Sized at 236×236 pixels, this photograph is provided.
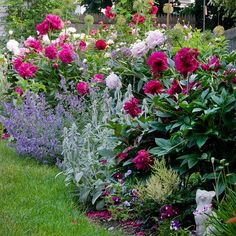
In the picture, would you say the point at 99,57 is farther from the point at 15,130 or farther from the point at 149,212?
the point at 149,212

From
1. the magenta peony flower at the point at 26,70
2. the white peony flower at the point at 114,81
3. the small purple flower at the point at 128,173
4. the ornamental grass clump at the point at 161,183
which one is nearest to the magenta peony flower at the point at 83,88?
the white peony flower at the point at 114,81

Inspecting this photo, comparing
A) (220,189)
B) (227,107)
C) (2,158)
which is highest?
(227,107)

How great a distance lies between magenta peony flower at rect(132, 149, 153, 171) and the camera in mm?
3408

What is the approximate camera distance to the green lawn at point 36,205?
11.1ft

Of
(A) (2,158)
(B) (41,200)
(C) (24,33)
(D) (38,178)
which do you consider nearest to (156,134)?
(B) (41,200)

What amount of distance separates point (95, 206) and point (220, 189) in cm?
119

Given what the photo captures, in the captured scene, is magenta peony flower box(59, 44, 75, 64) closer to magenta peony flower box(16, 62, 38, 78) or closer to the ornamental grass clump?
magenta peony flower box(16, 62, 38, 78)

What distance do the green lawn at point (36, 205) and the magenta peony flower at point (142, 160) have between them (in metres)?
0.48

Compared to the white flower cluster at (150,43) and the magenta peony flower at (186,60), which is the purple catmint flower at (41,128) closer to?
the white flower cluster at (150,43)

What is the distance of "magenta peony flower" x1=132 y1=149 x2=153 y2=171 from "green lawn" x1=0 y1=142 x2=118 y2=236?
→ 0.48 m

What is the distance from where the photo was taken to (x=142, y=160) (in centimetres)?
340

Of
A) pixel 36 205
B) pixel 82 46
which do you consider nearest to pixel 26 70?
pixel 82 46

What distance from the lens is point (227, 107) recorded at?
3199 mm

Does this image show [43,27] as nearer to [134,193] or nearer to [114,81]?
[114,81]
